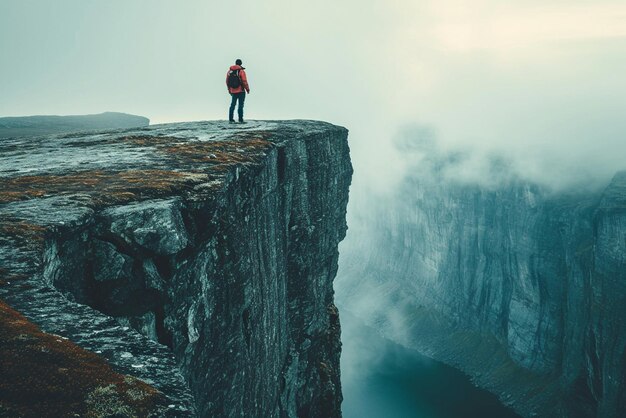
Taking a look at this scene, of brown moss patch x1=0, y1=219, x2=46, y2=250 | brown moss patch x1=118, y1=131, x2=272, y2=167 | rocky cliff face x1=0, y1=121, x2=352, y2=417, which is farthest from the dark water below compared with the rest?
brown moss patch x1=0, y1=219, x2=46, y2=250

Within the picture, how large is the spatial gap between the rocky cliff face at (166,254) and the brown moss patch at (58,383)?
50cm

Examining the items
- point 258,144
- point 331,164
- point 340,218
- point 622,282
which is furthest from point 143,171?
point 622,282

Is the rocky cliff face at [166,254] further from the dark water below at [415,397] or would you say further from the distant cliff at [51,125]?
the dark water below at [415,397]

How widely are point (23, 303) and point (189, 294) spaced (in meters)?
7.12

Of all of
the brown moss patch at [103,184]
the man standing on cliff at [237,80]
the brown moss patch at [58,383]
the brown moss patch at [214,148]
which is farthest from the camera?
the man standing on cliff at [237,80]

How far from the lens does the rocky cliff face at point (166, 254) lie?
8.63 metres

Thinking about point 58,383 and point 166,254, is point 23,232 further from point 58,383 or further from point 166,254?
point 58,383

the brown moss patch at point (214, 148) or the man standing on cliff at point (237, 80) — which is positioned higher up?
the man standing on cliff at point (237, 80)

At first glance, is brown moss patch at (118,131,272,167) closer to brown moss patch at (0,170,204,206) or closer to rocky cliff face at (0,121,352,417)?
rocky cliff face at (0,121,352,417)

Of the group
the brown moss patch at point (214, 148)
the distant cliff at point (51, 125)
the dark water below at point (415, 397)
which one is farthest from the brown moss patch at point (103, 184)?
the dark water below at point (415, 397)

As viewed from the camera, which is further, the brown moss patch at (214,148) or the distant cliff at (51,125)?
the distant cliff at (51,125)

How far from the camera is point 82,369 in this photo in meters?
6.41

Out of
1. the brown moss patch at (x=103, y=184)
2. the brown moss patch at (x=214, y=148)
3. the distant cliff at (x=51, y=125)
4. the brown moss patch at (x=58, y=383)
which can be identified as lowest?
the brown moss patch at (x=58, y=383)

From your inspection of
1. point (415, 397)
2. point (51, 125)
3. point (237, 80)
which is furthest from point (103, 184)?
point (415, 397)
